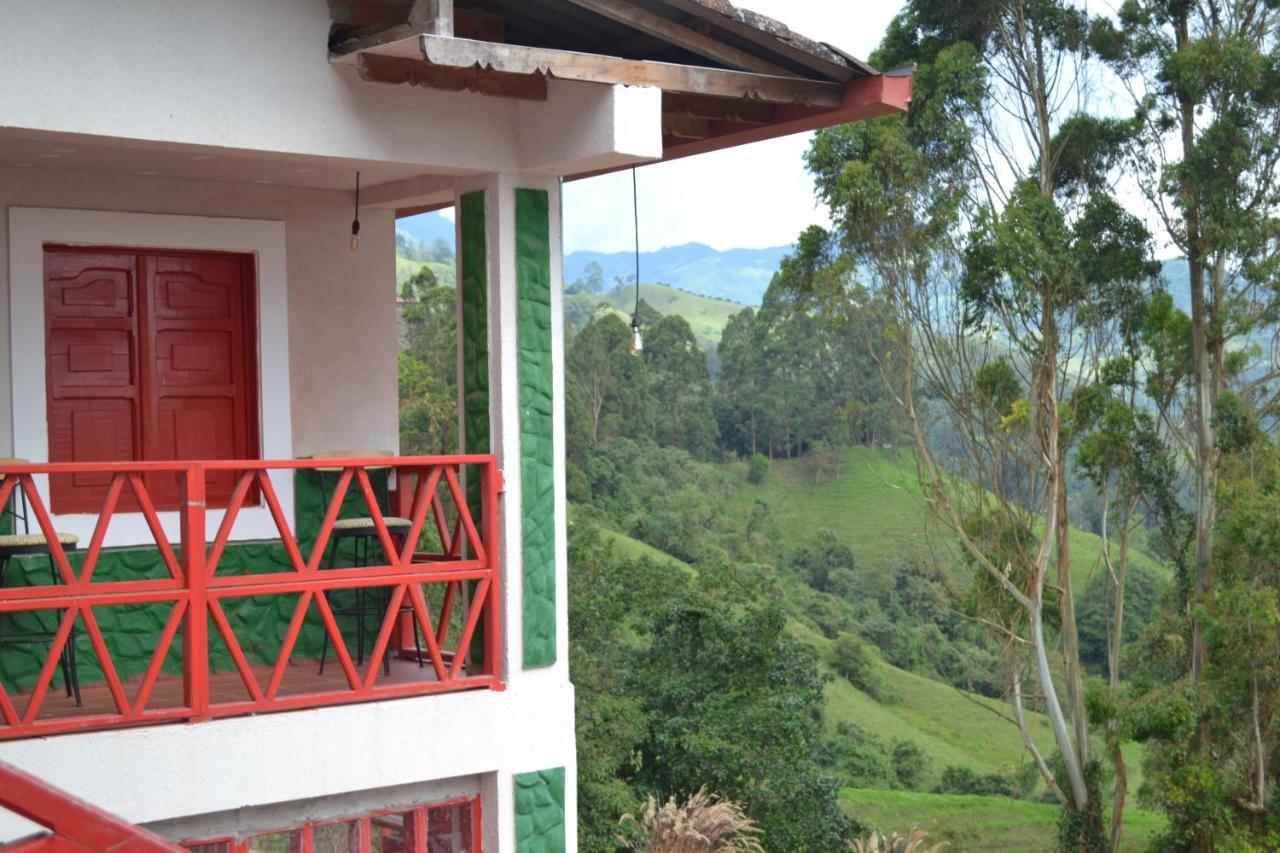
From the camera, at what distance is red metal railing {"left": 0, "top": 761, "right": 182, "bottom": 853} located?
1293 mm

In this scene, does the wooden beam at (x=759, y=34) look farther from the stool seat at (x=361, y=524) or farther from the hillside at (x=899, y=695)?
the hillside at (x=899, y=695)

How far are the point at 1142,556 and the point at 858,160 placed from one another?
20.2 meters

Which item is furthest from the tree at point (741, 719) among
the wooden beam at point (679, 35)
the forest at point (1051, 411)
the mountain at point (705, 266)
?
the mountain at point (705, 266)

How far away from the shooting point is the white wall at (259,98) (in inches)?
194

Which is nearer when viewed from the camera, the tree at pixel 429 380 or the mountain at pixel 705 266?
the tree at pixel 429 380

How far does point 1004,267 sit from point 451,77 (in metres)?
14.9

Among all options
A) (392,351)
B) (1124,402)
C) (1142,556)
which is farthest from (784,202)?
(392,351)

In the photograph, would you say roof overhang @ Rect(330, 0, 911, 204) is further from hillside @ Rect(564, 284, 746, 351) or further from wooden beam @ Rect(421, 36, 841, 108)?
hillside @ Rect(564, 284, 746, 351)

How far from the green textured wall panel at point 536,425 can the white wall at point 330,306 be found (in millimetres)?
1539

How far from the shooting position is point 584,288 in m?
68.0

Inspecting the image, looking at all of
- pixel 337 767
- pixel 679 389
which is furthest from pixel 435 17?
pixel 679 389

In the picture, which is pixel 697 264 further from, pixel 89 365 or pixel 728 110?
pixel 89 365

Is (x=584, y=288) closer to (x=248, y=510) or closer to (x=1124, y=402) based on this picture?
(x=1124, y=402)

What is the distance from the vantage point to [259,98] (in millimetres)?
5340
